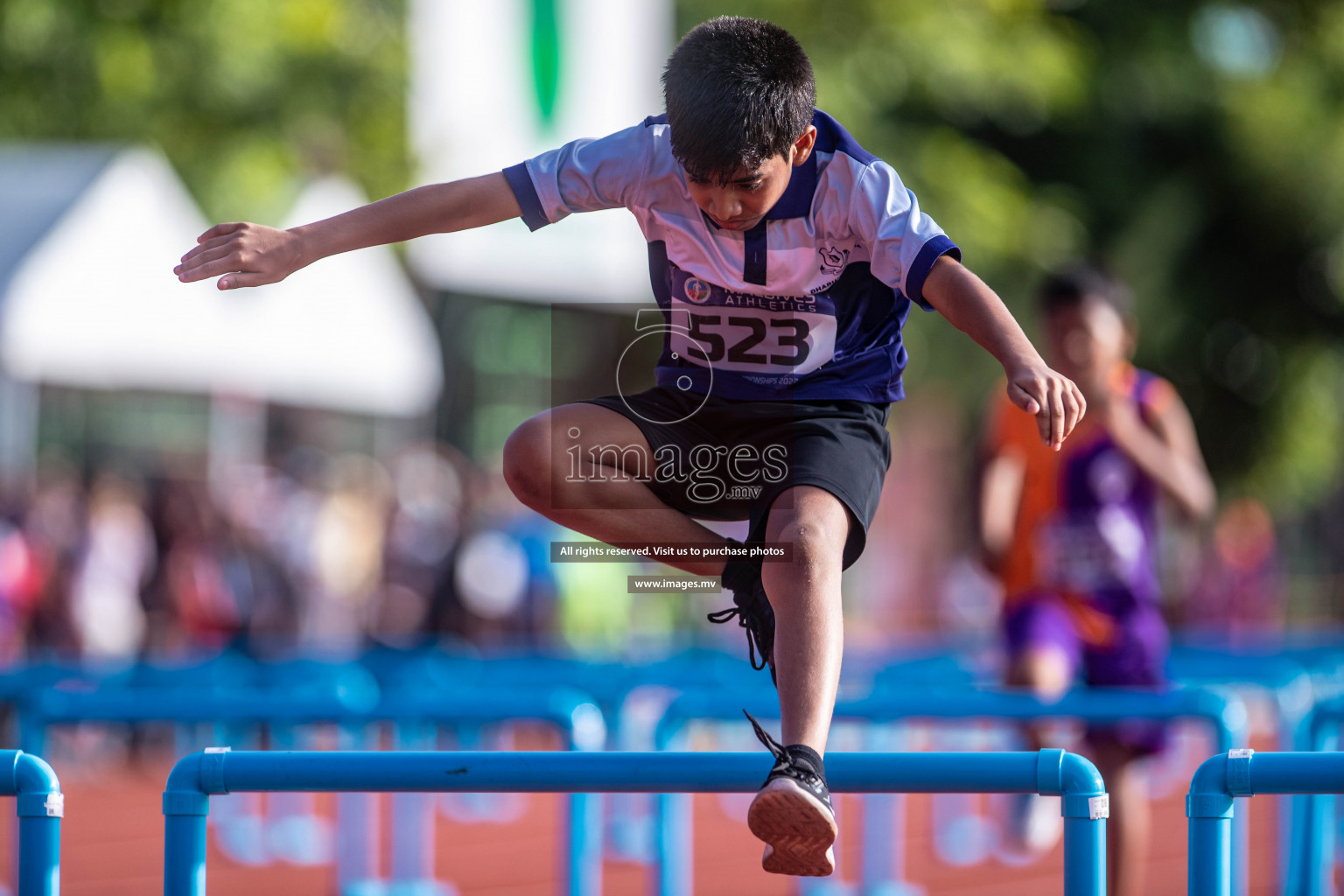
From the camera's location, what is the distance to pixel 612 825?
27.9 ft

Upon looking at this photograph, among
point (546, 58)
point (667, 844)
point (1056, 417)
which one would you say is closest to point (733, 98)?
point (1056, 417)

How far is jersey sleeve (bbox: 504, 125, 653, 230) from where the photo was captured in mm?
2895

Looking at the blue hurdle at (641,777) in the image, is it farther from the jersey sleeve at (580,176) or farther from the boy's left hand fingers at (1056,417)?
the jersey sleeve at (580,176)

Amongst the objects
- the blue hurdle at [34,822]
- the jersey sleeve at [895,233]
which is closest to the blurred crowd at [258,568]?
the blue hurdle at [34,822]

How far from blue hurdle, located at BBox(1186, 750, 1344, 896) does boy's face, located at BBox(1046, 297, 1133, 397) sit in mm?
2361

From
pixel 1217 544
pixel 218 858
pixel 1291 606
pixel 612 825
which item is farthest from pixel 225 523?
pixel 1291 606

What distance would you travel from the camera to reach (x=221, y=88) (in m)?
13.3

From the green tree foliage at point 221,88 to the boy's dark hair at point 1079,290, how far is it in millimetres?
9304

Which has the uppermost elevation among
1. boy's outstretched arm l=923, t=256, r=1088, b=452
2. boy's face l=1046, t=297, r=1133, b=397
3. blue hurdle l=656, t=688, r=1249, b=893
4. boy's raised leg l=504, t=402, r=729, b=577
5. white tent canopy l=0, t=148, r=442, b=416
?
white tent canopy l=0, t=148, r=442, b=416

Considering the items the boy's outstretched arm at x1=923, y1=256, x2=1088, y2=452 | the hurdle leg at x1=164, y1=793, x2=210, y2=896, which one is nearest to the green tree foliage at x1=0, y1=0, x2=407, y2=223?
the hurdle leg at x1=164, y1=793, x2=210, y2=896

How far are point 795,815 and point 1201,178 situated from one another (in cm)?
1825

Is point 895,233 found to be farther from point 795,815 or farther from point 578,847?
point 578,847

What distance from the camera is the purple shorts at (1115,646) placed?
200 inches

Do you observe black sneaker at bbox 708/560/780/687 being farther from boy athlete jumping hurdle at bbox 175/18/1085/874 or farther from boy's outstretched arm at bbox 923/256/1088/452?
boy's outstretched arm at bbox 923/256/1088/452
